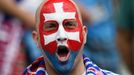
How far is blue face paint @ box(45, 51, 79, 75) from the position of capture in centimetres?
278

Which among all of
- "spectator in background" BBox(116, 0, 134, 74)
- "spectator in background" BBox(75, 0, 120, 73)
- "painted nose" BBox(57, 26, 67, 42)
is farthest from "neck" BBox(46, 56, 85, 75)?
"spectator in background" BBox(116, 0, 134, 74)

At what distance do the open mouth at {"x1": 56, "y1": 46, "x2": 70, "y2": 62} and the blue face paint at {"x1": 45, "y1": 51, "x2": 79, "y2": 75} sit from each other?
15 millimetres

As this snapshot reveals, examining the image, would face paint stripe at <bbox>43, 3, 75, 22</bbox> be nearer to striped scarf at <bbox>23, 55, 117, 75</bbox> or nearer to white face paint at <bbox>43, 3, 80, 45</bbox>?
white face paint at <bbox>43, 3, 80, 45</bbox>

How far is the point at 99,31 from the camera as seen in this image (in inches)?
166

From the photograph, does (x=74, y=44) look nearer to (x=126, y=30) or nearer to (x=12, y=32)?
(x=12, y=32)

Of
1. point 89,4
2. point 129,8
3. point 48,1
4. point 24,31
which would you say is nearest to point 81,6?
point 89,4

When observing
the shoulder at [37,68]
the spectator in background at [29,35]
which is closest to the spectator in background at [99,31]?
the spectator in background at [29,35]

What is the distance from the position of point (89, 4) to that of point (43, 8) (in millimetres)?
1370

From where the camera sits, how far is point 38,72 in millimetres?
2910

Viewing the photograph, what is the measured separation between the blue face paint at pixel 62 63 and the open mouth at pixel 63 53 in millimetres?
15

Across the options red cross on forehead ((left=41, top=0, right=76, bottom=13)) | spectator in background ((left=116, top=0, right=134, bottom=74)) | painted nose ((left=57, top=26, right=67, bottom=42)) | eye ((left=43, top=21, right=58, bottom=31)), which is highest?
red cross on forehead ((left=41, top=0, right=76, bottom=13))

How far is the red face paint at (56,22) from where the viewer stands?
281 cm

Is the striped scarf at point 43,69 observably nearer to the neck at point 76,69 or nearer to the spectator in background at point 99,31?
the neck at point 76,69

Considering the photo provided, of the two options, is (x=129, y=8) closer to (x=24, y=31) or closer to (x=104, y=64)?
(x=104, y=64)
